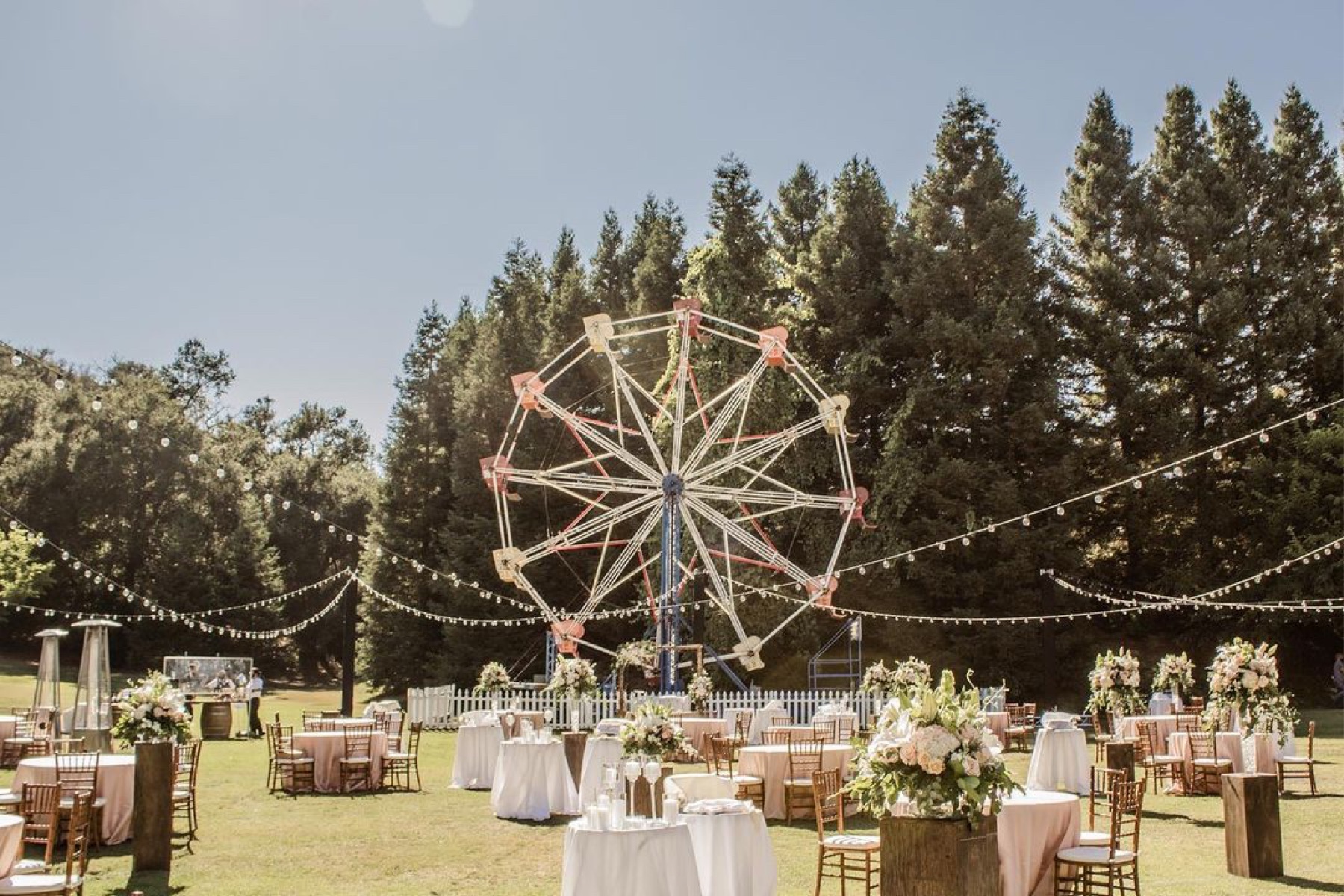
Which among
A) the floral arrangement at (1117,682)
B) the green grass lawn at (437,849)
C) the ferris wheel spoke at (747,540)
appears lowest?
the green grass lawn at (437,849)

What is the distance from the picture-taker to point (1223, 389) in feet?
106

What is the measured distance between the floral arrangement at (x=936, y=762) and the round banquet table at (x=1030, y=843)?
1.74 m

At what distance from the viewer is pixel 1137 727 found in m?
16.4

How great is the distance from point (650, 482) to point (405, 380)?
24.4 metres

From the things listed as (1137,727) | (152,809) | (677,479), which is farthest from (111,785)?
(677,479)

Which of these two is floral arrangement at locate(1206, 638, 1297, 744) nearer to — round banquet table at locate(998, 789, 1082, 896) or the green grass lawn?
the green grass lawn

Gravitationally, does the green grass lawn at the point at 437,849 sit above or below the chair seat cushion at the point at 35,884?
below

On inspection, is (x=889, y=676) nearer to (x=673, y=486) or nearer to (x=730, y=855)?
(x=673, y=486)

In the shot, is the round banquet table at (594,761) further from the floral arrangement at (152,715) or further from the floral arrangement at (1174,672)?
the floral arrangement at (1174,672)

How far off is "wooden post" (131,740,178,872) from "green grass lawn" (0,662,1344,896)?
6.5 inches

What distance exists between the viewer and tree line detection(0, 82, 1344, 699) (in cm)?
3073

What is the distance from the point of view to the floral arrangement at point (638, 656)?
21.6 metres

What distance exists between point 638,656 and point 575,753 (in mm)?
8241

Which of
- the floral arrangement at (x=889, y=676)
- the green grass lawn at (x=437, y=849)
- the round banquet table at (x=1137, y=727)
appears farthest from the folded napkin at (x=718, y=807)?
the round banquet table at (x=1137, y=727)
